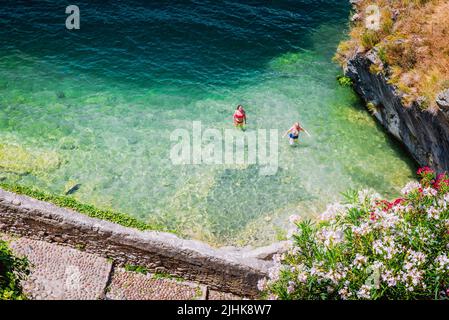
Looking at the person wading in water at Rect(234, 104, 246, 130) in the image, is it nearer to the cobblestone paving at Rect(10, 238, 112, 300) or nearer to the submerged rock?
the submerged rock

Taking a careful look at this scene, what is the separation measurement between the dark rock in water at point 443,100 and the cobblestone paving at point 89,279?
28.0 feet

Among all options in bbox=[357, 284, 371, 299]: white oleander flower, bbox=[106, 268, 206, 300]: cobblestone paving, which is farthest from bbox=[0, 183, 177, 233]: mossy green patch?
bbox=[357, 284, 371, 299]: white oleander flower

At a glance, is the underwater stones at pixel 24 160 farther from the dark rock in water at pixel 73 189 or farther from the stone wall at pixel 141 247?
the stone wall at pixel 141 247

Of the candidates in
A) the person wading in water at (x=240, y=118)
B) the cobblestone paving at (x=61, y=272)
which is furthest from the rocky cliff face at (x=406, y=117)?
the cobblestone paving at (x=61, y=272)

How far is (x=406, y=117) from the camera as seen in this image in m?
15.4

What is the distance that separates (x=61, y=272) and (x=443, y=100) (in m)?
12.4

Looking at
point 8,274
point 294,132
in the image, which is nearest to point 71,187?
point 8,274

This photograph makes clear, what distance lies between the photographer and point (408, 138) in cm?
1617

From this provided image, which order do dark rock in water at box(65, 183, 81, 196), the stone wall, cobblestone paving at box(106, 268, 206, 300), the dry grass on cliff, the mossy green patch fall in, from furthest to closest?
dark rock in water at box(65, 183, 81, 196), the dry grass on cliff, the mossy green patch, cobblestone paving at box(106, 268, 206, 300), the stone wall

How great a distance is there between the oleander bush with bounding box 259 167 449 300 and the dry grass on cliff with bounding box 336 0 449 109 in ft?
20.2

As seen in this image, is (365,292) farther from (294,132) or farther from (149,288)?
(294,132)

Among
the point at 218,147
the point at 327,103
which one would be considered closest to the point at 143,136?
the point at 218,147

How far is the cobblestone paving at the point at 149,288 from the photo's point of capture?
1136 cm

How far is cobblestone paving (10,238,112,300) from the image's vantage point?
34.6ft
